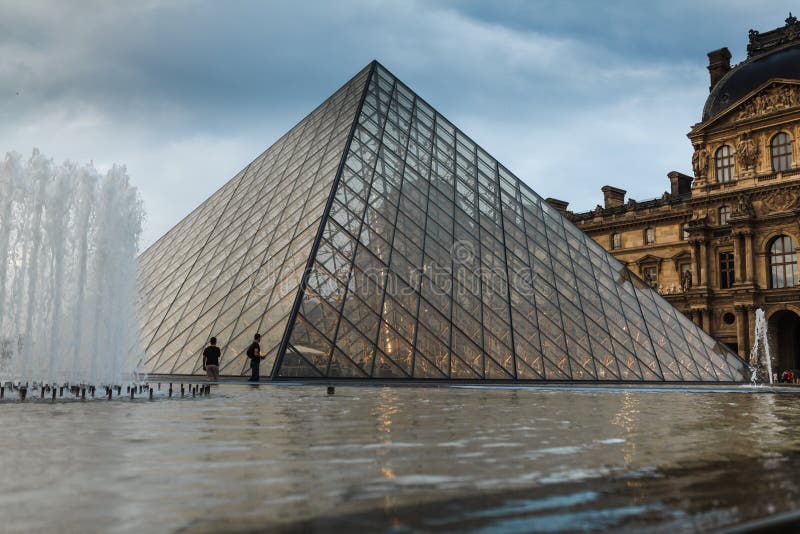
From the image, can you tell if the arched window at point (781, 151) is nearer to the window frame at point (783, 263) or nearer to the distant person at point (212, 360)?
the window frame at point (783, 263)

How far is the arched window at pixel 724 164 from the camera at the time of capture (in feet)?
164

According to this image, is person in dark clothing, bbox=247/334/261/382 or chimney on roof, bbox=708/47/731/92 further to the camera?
chimney on roof, bbox=708/47/731/92

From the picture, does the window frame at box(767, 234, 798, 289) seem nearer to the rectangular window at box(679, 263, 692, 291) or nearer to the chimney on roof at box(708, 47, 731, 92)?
the rectangular window at box(679, 263, 692, 291)

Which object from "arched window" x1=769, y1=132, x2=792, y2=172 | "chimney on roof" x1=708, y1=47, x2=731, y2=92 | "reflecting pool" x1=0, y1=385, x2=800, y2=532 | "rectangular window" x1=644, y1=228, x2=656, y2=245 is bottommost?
"reflecting pool" x1=0, y1=385, x2=800, y2=532

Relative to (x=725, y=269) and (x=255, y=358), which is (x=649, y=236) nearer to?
(x=725, y=269)

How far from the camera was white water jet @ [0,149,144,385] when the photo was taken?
1586 centimetres

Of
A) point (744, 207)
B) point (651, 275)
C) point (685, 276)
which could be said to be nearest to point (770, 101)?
point (744, 207)

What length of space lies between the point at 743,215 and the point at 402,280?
36284mm

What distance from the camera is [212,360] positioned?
16.2m

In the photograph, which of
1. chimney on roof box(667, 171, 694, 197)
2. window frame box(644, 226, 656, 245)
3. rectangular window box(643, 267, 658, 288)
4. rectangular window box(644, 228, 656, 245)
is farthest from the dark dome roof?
rectangular window box(643, 267, 658, 288)

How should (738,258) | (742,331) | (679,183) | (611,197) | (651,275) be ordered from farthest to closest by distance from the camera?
(611,197)
(679,183)
(651,275)
(738,258)
(742,331)

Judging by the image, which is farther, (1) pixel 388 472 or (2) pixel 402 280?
(2) pixel 402 280

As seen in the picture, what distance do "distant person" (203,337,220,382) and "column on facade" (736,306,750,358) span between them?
130 ft

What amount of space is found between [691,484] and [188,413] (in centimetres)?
578
